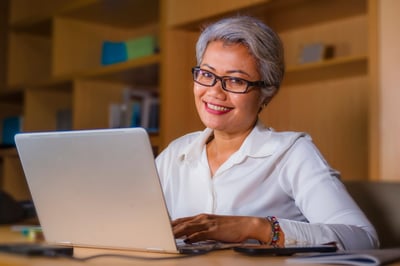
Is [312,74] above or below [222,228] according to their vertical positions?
above

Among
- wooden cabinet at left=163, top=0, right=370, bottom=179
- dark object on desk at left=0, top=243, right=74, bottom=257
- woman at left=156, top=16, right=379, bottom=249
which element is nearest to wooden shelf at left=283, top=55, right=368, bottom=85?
wooden cabinet at left=163, top=0, right=370, bottom=179

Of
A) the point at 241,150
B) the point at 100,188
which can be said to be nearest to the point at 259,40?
the point at 241,150

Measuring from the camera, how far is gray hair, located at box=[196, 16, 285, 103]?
1688 millimetres

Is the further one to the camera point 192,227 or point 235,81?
point 235,81

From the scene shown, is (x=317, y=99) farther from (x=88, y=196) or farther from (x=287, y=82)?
(x=88, y=196)

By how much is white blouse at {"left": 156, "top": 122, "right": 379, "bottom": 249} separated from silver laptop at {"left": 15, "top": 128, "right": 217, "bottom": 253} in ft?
1.48

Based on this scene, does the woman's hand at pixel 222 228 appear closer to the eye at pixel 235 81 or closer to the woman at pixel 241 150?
the woman at pixel 241 150

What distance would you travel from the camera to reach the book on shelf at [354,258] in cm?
100

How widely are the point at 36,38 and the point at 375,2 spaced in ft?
8.82

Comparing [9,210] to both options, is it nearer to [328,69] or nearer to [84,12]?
[328,69]

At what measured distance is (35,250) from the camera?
1009mm

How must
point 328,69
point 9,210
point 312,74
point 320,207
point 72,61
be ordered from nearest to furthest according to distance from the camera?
point 320,207
point 9,210
point 328,69
point 312,74
point 72,61

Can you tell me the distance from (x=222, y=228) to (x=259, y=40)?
582 millimetres

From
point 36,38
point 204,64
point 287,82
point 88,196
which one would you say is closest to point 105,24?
point 36,38
